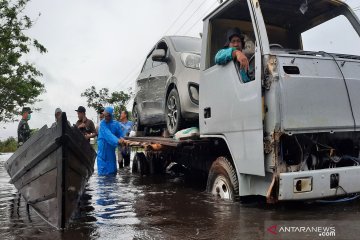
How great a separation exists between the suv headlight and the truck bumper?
9.95ft

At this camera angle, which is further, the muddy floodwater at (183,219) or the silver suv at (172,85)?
the silver suv at (172,85)

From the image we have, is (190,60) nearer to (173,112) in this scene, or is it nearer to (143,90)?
(173,112)

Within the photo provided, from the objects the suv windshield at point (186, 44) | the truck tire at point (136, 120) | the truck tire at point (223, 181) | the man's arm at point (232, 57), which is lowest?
the truck tire at point (223, 181)

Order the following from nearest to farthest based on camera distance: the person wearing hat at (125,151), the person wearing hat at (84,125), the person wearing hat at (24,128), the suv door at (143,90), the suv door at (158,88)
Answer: the suv door at (158,88) → the person wearing hat at (84,125) → the suv door at (143,90) → the person wearing hat at (24,128) → the person wearing hat at (125,151)

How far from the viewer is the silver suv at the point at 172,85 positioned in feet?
19.9

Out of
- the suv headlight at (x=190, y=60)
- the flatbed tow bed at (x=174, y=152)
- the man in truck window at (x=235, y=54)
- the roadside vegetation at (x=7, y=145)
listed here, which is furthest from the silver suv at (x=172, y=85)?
the roadside vegetation at (x=7, y=145)

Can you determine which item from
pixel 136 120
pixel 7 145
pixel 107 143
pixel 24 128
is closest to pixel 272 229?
pixel 107 143

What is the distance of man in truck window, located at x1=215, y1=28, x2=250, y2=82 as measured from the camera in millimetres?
4355

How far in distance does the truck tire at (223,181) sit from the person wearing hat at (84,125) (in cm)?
391

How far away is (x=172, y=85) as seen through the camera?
6.61m

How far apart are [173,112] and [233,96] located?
2177 mm

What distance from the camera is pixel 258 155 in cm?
396

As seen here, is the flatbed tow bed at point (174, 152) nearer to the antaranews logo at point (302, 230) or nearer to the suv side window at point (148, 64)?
the suv side window at point (148, 64)

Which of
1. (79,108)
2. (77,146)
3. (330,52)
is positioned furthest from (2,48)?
(330,52)
